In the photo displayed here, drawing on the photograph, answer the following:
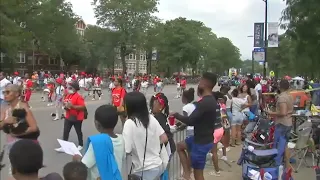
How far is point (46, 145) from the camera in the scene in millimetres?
10453

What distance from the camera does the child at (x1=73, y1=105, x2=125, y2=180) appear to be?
3686 mm

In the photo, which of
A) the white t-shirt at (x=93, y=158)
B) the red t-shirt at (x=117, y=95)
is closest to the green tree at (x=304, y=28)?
the red t-shirt at (x=117, y=95)

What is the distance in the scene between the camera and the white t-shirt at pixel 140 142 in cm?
412

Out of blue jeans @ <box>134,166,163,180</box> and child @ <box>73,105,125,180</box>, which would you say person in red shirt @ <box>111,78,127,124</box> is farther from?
child @ <box>73,105,125,180</box>

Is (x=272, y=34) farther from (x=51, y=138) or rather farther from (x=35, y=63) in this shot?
(x=35, y=63)

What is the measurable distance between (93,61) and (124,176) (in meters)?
78.6

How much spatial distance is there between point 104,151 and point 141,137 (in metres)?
0.56

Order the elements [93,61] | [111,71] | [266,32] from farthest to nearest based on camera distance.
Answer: [111,71] → [93,61] → [266,32]

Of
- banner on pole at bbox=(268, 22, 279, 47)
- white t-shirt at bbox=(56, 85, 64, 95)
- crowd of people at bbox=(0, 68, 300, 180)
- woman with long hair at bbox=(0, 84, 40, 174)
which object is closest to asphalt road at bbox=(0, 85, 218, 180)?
white t-shirt at bbox=(56, 85, 64, 95)

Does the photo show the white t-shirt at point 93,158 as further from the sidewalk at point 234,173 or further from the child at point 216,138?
the sidewalk at point 234,173

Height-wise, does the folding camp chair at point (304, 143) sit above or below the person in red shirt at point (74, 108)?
below

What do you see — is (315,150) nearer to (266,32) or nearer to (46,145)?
(46,145)

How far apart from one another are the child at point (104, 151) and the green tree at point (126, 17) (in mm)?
69161

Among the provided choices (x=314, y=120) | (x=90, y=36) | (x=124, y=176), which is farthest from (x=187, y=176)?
(x=90, y=36)
